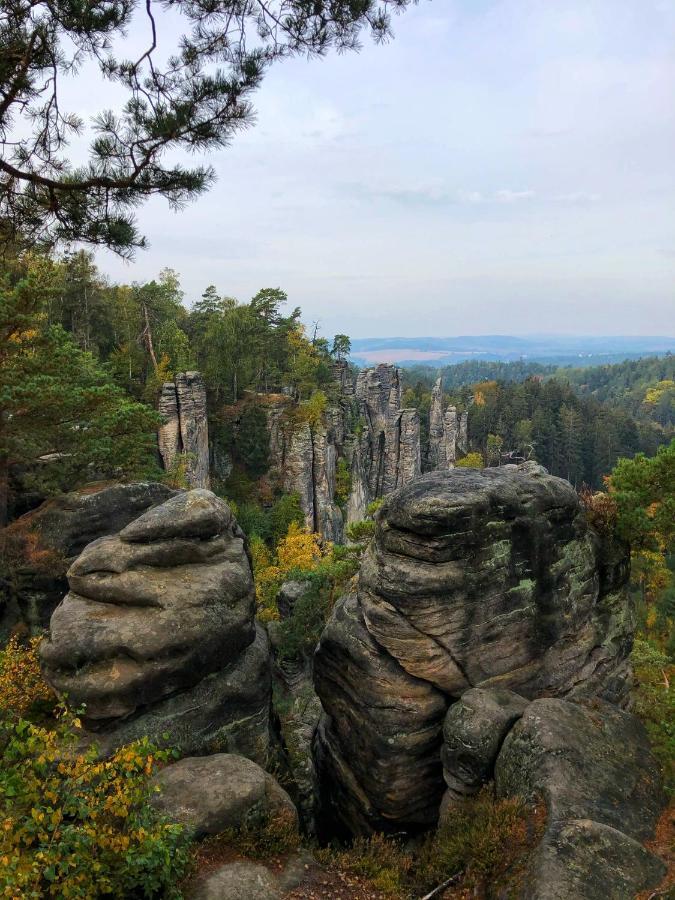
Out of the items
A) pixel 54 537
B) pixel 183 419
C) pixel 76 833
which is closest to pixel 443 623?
pixel 76 833

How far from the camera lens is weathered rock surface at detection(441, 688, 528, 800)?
10.8 meters

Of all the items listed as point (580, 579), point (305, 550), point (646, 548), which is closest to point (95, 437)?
point (580, 579)

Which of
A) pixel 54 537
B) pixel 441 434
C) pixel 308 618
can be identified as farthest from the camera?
pixel 441 434

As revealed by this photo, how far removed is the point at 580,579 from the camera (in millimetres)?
13430

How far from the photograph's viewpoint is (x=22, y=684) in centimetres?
1216

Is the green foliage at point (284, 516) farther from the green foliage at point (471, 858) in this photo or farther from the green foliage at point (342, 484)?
the green foliage at point (471, 858)

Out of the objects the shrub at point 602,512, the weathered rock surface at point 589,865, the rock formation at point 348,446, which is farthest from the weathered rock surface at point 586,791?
the rock formation at point 348,446

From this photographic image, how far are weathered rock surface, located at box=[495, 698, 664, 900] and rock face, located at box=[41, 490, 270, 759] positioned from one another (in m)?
6.03

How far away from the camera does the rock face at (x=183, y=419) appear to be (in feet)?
146

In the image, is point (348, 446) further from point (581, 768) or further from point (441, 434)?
point (581, 768)

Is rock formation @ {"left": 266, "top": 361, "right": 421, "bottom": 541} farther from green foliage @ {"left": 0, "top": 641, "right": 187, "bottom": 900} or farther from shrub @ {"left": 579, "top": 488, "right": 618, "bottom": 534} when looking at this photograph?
green foliage @ {"left": 0, "top": 641, "right": 187, "bottom": 900}

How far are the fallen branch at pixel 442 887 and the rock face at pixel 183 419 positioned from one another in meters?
37.7

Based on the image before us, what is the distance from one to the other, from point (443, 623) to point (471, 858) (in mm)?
4183

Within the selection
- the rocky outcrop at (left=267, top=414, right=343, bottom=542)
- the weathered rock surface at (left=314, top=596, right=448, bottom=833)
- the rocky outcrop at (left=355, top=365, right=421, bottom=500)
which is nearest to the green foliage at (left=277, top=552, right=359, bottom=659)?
the weathered rock surface at (left=314, top=596, right=448, bottom=833)
